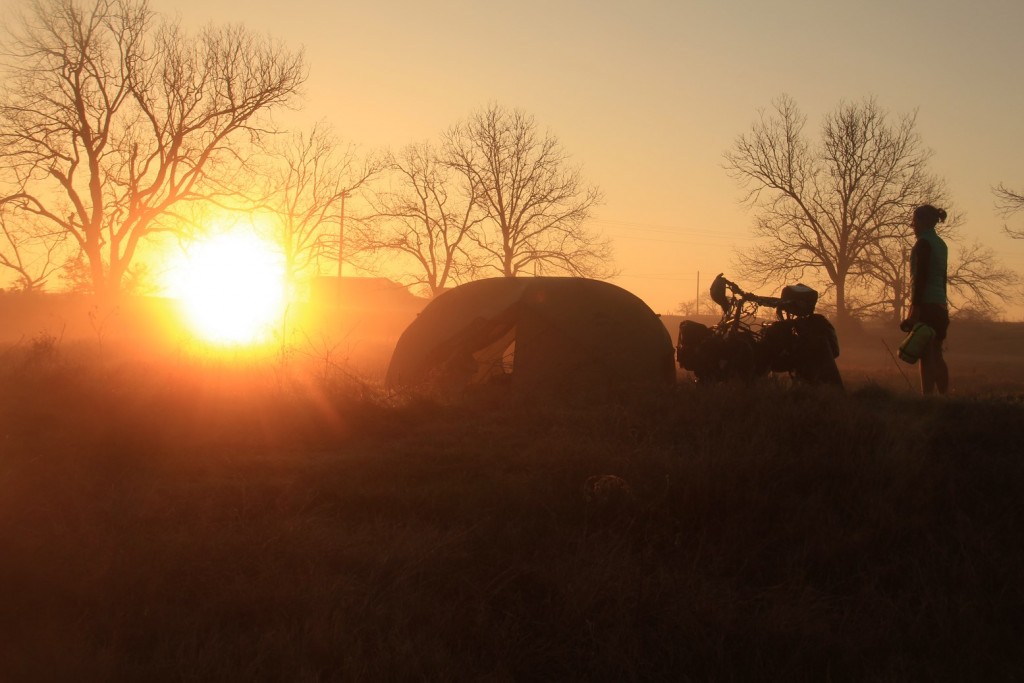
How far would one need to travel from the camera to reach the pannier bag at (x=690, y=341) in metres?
10.5

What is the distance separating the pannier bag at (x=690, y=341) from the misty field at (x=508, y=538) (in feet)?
7.48

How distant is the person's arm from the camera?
910 cm

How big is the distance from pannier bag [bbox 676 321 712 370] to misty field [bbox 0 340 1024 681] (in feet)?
7.48

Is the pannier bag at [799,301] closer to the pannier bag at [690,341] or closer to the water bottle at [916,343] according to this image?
the pannier bag at [690,341]

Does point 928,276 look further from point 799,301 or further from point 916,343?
point 799,301

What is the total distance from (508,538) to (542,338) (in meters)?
5.42

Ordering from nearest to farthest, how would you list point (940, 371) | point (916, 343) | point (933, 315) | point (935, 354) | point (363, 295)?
point (916, 343)
point (933, 315)
point (935, 354)
point (940, 371)
point (363, 295)

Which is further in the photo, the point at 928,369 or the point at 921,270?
the point at 928,369

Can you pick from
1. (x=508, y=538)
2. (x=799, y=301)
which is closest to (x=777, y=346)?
(x=799, y=301)

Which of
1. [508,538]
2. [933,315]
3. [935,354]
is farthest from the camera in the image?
[935,354]

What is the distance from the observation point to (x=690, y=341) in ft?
35.1

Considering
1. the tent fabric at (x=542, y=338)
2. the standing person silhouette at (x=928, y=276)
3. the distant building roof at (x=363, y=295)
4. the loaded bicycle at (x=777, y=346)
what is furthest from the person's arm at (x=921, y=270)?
the distant building roof at (x=363, y=295)

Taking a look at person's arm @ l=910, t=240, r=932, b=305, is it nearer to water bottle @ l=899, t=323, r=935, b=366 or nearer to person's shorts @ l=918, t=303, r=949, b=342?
person's shorts @ l=918, t=303, r=949, b=342

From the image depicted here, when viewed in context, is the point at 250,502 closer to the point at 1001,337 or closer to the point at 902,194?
the point at 902,194
